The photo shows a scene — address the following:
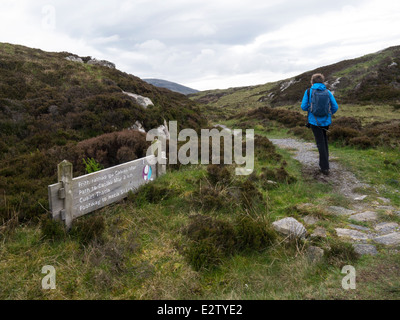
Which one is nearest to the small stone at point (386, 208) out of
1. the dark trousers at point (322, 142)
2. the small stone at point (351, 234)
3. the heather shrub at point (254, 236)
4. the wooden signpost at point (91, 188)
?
the small stone at point (351, 234)

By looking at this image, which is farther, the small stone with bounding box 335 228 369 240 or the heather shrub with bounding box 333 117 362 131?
the heather shrub with bounding box 333 117 362 131

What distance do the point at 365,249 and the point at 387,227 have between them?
1000mm

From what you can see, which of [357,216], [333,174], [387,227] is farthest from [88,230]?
[333,174]

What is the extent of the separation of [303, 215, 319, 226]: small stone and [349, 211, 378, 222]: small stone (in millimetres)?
637

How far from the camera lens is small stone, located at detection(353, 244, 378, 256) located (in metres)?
3.59

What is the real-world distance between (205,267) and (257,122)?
1704 centimetres

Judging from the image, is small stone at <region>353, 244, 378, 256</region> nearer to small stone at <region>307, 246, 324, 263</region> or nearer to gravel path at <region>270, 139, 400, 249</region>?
gravel path at <region>270, 139, 400, 249</region>

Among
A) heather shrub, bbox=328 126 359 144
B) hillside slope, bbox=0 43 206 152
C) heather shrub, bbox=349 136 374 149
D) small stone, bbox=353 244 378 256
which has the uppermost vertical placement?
hillside slope, bbox=0 43 206 152

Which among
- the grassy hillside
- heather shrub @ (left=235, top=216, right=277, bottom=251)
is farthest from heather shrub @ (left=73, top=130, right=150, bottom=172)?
heather shrub @ (left=235, top=216, right=277, bottom=251)

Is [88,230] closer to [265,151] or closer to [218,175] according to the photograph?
[218,175]

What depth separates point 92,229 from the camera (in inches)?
165

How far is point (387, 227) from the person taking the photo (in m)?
4.34

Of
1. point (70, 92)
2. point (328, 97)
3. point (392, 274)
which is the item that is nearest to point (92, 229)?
point (392, 274)
